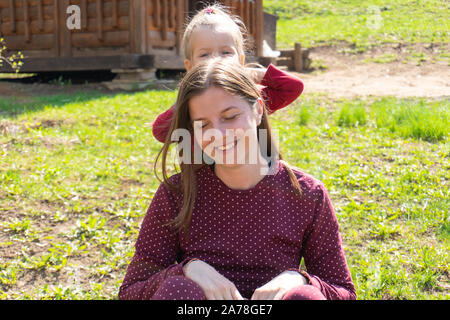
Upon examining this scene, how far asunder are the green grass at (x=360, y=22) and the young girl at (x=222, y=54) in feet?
15.8

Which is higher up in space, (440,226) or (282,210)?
(282,210)

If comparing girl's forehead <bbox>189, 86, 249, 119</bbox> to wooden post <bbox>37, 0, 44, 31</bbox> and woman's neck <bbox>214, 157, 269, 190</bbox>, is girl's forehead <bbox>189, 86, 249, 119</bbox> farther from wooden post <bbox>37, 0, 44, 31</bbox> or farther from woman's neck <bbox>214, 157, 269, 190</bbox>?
wooden post <bbox>37, 0, 44, 31</bbox>

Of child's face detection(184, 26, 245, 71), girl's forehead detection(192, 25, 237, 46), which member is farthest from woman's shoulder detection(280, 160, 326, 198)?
girl's forehead detection(192, 25, 237, 46)

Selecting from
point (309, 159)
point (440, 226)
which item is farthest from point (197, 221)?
point (309, 159)

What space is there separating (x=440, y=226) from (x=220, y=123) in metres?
2.34

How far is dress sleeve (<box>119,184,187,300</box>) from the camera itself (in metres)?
2.13

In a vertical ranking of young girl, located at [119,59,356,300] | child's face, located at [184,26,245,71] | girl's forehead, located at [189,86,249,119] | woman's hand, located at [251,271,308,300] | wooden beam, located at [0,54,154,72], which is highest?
child's face, located at [184,26,245,71]

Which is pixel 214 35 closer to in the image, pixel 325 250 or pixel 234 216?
pixel 234 216

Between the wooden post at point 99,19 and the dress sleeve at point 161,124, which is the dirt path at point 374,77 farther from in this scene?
the dress sleeve at point 161,124

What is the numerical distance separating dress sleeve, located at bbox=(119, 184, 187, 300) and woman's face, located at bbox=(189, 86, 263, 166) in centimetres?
30

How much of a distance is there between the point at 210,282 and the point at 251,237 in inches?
13.4

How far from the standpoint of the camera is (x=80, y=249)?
3672mm

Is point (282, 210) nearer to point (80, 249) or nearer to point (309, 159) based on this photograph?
point (80, 249)

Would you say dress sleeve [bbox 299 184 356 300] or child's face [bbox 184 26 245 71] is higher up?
child's face [bbox 184 26 245 71]
